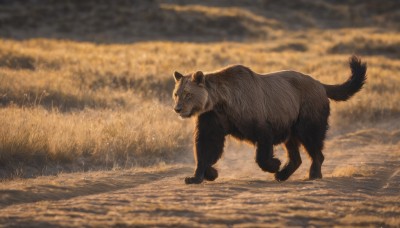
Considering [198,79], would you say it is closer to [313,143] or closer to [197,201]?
[197,201]

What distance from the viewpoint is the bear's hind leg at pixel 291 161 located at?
1078 centimetres

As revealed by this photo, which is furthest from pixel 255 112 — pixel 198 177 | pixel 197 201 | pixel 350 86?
pixel 350 86

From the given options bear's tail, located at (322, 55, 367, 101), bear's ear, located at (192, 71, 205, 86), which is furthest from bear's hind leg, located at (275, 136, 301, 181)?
bear's ear, located at (192, 71, 205, 86)

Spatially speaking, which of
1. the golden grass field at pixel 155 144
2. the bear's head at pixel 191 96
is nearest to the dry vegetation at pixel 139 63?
the golden grass field at pixel 155 144

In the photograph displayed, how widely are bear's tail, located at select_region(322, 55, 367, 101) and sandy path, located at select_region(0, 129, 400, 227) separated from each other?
1290mm

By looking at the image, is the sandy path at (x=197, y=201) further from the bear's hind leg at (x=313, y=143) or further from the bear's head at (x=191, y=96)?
the bear's head at (x=191, y=96)

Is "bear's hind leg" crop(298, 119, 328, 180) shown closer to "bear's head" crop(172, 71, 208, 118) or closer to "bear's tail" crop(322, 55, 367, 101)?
"bear's tail" crop(322, 55, 367, 101)

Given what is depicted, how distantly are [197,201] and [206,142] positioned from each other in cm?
179

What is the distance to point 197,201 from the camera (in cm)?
788

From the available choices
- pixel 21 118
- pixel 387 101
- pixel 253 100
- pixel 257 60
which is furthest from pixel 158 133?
pixel 257 60

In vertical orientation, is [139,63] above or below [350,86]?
above

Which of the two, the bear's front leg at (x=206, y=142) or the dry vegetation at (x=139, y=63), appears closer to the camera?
the bear's front leg at (x=206, y=142)

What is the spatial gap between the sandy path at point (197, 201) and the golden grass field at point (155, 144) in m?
0.02

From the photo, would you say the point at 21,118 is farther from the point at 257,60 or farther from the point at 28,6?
the point at 28,6
